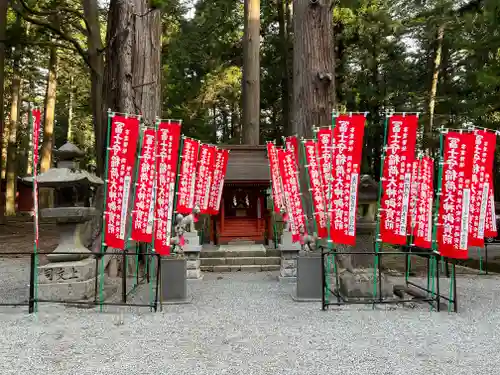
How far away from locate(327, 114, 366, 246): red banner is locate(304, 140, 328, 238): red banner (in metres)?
0.70

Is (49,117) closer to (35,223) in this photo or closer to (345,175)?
(35,223)

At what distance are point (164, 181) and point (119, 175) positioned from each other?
27.0 inches

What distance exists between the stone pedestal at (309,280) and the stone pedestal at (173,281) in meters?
1.82

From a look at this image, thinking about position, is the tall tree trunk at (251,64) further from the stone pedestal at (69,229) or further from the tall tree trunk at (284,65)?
the stone pedestal at (69,229)

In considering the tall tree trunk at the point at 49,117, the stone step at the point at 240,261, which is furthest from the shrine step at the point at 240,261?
the tall tree trunk at the point at 49,117

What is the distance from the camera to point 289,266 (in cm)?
956

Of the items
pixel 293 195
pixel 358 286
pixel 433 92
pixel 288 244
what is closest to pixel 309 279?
pixel 358 286

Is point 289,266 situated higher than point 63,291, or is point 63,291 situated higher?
point 63,291

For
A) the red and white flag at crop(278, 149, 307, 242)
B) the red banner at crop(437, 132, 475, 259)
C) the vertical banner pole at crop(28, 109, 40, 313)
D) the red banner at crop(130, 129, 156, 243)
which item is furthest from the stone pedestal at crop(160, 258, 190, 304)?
the red banner at crop(437, 132, 475, 259)

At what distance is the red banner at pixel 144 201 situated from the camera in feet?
21.2

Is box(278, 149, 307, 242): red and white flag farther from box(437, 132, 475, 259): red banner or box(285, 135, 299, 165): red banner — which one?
box(437, 132, 475, 259): red banner

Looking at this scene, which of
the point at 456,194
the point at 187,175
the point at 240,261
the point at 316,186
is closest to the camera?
the point at 456,194

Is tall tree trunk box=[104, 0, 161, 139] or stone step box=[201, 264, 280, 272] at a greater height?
tall tree trunk box=[104, 0, 161, 139]

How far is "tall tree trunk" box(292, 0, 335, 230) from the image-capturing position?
7.84m
